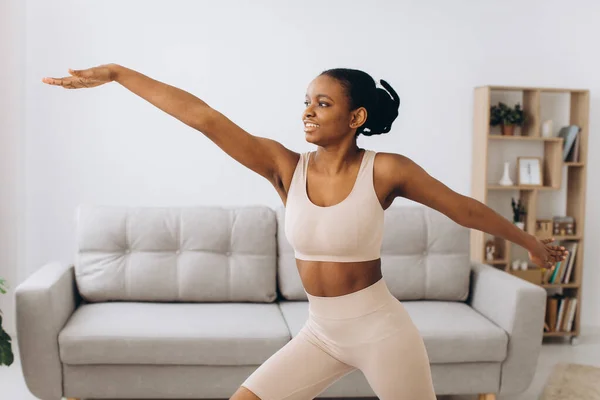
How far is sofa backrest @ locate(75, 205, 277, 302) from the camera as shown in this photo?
3391 millimetres

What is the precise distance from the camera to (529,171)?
4.37 m

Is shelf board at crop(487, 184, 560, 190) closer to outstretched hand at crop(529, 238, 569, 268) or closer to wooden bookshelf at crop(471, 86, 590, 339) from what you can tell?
wooden bookshelf at crop(471, 86, 590, 339)

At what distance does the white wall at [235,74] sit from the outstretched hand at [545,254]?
2.42m

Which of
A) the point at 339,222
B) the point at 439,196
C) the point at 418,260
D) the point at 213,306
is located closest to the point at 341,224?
the point at 339,222

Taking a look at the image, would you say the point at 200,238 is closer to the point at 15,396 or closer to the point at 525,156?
the point at 15,396

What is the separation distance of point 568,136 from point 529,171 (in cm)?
31

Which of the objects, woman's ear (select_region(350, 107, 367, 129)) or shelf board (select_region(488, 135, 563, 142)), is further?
shelf board (select_region(488, 135, 563, 142))

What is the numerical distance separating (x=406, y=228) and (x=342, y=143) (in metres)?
1.93

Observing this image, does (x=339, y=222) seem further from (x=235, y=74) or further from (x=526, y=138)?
(x=526, y=138)

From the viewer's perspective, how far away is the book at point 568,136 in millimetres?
4242

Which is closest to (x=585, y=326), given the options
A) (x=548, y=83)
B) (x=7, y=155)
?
(x=548, y=83)

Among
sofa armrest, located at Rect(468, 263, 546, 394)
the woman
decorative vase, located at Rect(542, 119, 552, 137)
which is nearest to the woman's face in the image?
the woman

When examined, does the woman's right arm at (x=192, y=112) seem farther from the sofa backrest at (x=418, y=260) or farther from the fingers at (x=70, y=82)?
the sofa backrest at (x=418, y=260)

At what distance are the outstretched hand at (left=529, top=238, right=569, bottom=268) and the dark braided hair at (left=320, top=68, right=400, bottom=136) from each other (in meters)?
0.50
